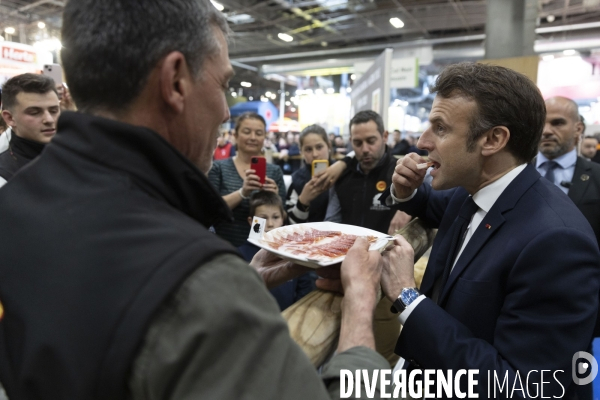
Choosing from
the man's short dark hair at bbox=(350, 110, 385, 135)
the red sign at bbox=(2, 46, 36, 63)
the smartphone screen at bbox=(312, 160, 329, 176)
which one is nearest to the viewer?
the man's short dark hair at bbox=(350, 110, 385, 135)

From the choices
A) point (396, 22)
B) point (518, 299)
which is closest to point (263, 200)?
point (518, 299)

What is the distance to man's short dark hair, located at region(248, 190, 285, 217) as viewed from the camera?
10.2 feet

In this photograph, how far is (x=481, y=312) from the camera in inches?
52.4

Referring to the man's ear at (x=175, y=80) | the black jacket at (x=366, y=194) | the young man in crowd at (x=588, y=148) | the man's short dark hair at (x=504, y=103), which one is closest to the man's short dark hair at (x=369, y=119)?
the black jacket at (x=366, y=194)

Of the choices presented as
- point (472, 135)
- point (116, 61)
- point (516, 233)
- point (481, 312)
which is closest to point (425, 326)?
point (481, 312)

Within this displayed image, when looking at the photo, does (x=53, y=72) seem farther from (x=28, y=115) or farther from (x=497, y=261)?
(x=497, y=261)

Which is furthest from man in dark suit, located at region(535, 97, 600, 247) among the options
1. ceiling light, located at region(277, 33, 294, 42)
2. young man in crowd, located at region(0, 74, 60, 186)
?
ceiling light, located at region(277, 33, 294, 42)

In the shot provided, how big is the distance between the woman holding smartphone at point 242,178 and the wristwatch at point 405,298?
1.90 metres

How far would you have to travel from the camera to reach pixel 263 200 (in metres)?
3.13

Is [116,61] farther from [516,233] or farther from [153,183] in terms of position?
[516,233]

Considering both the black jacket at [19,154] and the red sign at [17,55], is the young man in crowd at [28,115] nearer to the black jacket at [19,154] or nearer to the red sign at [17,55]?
the black jacket at [19,154]

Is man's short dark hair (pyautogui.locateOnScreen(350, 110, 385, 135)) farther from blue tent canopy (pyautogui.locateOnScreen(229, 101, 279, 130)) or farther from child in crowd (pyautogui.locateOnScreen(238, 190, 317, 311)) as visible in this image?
blue tent canopy (pyautogui.locateOnScreen(229, 101, 279, 130))

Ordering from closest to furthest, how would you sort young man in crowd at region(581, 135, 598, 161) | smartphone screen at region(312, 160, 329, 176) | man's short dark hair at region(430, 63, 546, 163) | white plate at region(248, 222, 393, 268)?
white plate at region(248, 222, 393, 268) < man's short dark hair at region(430, 63, 546, 163) < smartphone screen at region(312, 160, 329, 176) < young man in crowd at region(581, 135, 598, 161)

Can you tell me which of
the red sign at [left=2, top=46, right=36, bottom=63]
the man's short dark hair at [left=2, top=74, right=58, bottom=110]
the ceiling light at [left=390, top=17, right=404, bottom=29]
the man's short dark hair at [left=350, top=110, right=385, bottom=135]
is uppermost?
the ceiling light at [left=390, top=17, right=404, bottom=29]
